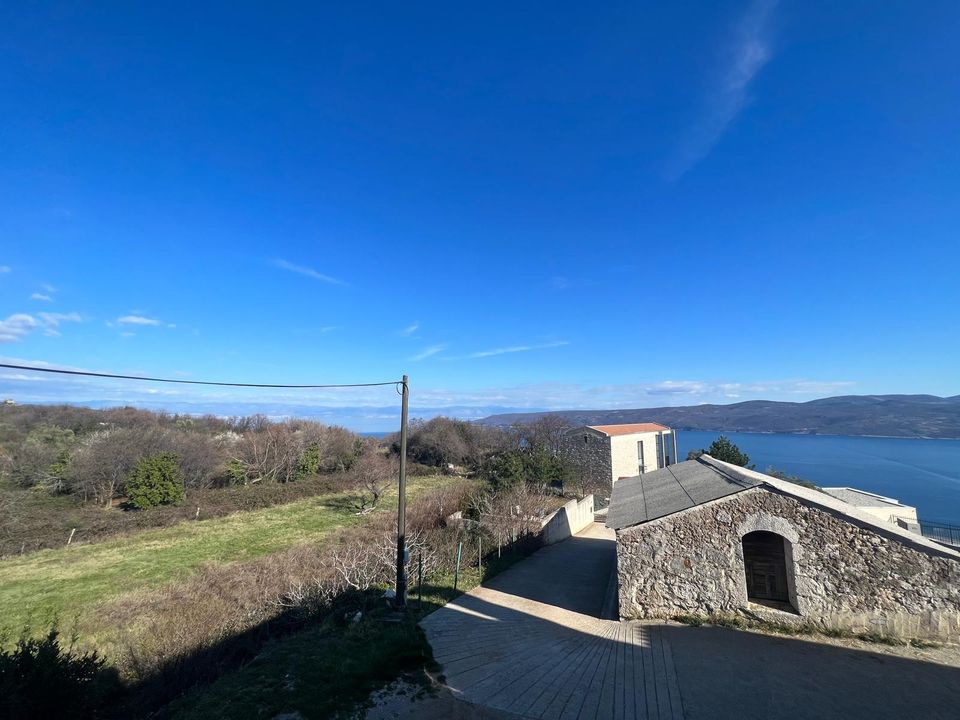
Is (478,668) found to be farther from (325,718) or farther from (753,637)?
(753,637)

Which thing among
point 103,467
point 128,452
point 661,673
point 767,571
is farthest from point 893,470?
point 103,467

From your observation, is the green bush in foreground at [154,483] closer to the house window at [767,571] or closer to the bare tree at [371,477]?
the bare tree at [371,477]

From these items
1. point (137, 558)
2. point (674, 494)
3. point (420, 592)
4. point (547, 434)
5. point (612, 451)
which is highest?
point (674, 494)

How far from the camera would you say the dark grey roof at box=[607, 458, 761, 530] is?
356 inches

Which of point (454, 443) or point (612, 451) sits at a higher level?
point (612, 451)

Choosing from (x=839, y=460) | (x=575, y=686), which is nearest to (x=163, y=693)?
(x=575, y=686)

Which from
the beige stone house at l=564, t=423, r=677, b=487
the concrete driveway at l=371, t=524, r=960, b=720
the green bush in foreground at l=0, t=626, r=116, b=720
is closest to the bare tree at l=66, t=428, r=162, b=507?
the green bush in foreground at l=0, t=626, r=116, b=720

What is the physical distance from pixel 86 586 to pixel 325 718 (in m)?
17.2

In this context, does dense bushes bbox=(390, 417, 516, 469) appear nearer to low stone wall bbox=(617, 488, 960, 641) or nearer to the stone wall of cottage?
the stone wall of cottage

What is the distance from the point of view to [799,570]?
26.5 ft

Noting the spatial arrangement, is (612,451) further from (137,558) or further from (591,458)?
(137,558)

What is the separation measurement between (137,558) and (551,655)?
846 inches

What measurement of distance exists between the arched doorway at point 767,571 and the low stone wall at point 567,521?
31.8 ft

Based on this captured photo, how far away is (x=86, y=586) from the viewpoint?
15.6 m
